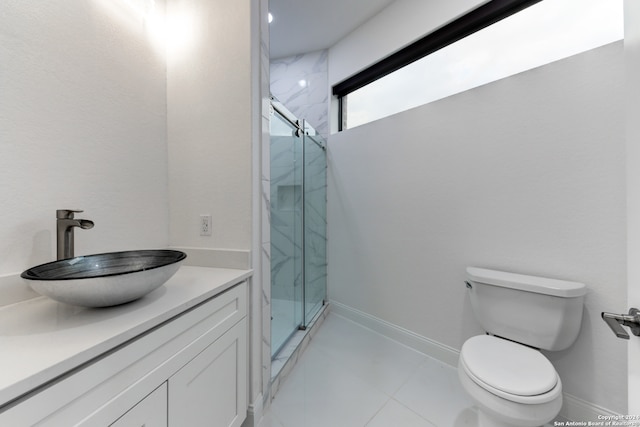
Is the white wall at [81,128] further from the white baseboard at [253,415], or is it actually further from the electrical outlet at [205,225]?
the white baseboard at [253,415]

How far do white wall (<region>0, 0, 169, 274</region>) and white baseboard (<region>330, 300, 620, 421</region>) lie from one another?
1.78 metres

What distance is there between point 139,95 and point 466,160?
1972 mm

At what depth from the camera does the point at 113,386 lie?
1.87 ft

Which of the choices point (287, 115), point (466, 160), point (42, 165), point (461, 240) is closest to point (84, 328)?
point (42, 165)

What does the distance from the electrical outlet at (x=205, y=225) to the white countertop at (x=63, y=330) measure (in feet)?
1.27

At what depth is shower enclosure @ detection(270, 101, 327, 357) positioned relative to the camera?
1.91 m

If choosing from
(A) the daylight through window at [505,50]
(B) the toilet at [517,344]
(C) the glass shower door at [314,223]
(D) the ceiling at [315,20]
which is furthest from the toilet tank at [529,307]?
(D) the ceiling at [315,20]

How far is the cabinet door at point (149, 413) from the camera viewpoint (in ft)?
1.97

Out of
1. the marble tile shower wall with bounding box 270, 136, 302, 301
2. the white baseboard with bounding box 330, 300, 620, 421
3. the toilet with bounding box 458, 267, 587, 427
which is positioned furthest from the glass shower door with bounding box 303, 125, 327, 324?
the toilet with bounding box 458, 267, 587, 427

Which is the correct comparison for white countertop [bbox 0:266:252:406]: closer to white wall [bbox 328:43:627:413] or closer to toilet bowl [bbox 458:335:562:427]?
toilet bowl [bbox 458:335:562:427]

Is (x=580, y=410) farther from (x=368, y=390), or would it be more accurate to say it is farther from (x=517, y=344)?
(x=368, y=390)

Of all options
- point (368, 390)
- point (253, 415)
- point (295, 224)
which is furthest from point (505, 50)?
point (253, 415)

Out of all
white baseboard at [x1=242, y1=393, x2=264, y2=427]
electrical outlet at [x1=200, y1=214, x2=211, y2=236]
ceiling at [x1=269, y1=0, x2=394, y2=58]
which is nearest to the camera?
white baseboard at [x1=242, y1=393, x2=264, y2=427]

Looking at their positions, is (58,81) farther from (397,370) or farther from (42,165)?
(397,370)
